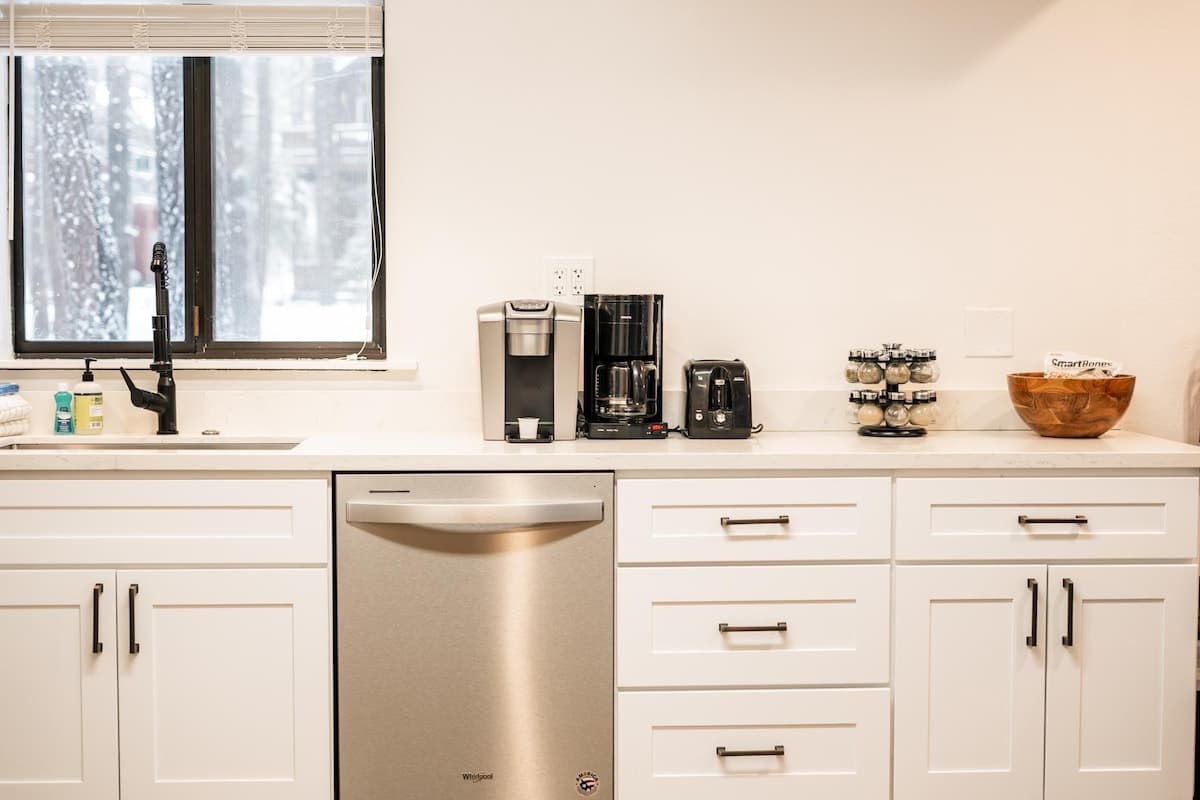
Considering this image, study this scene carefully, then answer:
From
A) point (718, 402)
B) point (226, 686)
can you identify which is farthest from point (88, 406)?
point (718, 402)

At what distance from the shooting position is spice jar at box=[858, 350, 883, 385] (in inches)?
94.5

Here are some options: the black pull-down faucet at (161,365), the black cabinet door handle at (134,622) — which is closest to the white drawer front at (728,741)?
the black cabinet door handle at (134,622)

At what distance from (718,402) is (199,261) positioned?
134 cm

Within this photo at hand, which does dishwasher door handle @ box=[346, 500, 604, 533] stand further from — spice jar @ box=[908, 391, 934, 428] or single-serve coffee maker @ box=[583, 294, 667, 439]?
spice jar @ box=[908, 391, 934, 428]

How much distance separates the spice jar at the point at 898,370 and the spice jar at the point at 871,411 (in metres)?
0.05

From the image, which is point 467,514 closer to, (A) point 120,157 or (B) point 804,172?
(B) point 804,172

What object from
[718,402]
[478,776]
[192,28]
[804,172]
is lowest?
[478,776]

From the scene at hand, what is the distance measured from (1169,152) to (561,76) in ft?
5.06

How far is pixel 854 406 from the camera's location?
253cm

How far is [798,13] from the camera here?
8.32 feet

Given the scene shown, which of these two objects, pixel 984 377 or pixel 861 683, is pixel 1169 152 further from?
pixel 861 683

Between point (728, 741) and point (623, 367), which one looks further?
point (623, 367)

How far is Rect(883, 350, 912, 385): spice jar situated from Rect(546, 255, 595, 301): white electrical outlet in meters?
0.74

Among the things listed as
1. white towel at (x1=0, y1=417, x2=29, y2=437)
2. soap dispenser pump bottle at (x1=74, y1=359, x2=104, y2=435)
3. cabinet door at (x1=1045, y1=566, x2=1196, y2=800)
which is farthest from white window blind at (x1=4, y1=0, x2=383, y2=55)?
cabinet door at (x1=1045, y1=566, x2=1196, y2=800)
